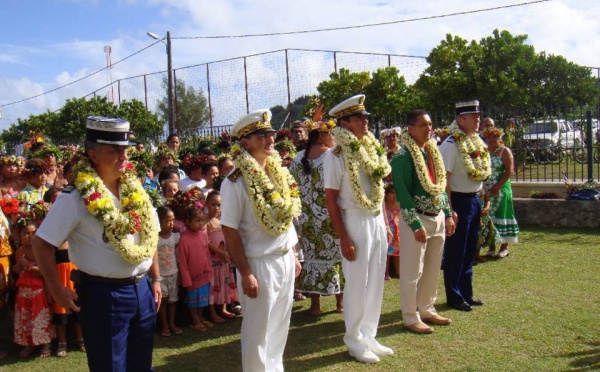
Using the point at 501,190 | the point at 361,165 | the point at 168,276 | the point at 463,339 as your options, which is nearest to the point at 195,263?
the point at 168,276

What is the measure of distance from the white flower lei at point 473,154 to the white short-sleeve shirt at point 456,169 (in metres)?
0.05

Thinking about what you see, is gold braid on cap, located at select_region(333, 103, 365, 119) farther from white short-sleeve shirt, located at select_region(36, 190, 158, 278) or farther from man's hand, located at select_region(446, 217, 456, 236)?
white short-sleeve shirt, located at select_region(36, 190, 158, 278)

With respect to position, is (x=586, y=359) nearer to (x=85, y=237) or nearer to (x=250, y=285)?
(x=250, y=285)

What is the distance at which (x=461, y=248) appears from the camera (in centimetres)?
686

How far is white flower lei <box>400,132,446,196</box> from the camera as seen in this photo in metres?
6.02

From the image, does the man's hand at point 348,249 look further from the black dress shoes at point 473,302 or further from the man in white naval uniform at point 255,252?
the black dress shoes at point 473,302

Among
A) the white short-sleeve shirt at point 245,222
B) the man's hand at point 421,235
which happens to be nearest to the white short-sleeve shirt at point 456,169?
the man's hand at point 421,235

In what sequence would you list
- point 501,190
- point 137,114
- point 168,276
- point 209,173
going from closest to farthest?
point 168,276 → point 209,173 → point 501,190 → point 137,114

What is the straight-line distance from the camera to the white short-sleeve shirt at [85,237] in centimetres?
356

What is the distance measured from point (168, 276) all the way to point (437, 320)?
9.43 ft

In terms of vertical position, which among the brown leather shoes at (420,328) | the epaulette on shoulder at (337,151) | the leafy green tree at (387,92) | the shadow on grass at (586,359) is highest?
the leafy green tree at (387,92)

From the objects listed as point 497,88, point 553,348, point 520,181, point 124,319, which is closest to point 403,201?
point 553,348

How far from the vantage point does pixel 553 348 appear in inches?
216

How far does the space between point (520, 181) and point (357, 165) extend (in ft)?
30.3
